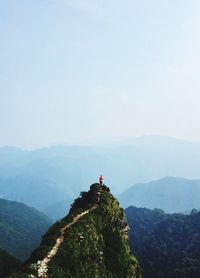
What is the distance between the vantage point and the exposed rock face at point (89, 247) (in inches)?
1622

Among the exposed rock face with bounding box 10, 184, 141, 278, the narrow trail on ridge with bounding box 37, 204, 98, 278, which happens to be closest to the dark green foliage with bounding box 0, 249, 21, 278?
the exposed rock face with bounding box 10, 184, 141, 278

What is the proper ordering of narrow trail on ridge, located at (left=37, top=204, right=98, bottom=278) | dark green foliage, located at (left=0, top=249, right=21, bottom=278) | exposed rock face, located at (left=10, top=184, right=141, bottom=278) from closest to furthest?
narrow trail on ridge, located at (left=37, top=204, right=98, bottom=278)
exposed rock face, located at (left=10, top=184, right=141, bottom=278)
dark green foliage, located at (left=0, top=249, right=21, bottom=278)

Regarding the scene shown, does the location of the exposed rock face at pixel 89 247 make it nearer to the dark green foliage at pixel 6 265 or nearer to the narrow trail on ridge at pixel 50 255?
the narrow trail on ridge at pixel 50 255

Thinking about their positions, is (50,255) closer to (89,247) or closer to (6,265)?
(89,247)

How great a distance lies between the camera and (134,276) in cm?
5631

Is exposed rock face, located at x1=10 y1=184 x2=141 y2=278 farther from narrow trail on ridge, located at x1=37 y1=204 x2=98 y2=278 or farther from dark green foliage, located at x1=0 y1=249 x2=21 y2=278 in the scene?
dark green foliage, located at x1=0 y1=249 x2=21 y2=278

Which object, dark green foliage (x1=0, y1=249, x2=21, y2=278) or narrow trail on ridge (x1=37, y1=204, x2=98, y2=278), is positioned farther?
dark green foliage (x1=0, y1=249, x2=21, y2=278)

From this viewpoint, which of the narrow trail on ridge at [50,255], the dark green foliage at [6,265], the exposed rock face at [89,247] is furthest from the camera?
the dark green foliage at [6,265]

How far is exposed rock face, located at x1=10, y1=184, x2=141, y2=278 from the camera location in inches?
1622

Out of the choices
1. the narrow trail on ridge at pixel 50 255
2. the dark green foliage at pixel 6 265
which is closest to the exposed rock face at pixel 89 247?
the narrow trail on ridge at pixel 50 255

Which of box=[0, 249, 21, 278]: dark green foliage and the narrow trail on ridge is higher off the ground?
box=[0, 249, 21, 278]: dark green foliage

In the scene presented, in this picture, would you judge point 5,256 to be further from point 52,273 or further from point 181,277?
point 52,273

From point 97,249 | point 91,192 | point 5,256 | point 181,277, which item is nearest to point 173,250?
point 181,277

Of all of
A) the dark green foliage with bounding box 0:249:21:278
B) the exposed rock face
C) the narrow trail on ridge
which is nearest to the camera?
the narrow trail on ridge
